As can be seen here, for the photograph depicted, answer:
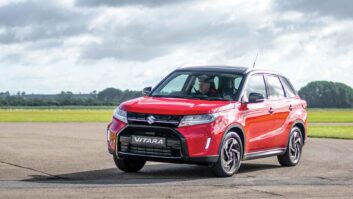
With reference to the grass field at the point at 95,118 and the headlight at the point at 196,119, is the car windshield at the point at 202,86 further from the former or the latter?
the grass field at the point at 95,118

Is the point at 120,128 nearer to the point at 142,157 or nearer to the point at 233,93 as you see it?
the point at 142,157

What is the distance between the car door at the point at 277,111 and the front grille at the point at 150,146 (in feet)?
8.56

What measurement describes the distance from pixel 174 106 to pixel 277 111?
288 centimetres

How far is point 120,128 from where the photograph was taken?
11.8 m

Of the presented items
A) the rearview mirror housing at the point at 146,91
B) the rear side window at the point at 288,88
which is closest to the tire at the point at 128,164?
the rearview mirror housing at the point at 146,91

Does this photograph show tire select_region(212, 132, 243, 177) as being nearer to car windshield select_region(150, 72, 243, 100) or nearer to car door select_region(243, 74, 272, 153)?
car door select_region(243, 74, 272, 153)

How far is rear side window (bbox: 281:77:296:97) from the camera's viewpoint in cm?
1473

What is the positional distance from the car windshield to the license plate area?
127 cm

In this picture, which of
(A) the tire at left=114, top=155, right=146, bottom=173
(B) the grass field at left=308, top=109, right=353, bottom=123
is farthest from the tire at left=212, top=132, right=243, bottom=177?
(B) the grass field at left=308, top=109, right=353, bottom=123

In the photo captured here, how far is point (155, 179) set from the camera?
38.0ft

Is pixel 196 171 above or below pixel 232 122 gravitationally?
below

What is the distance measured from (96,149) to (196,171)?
18.4 ft

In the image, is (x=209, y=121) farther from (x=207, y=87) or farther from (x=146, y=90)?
(x=146, y=90)

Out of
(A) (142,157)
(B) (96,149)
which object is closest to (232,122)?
(A) (142,157)
